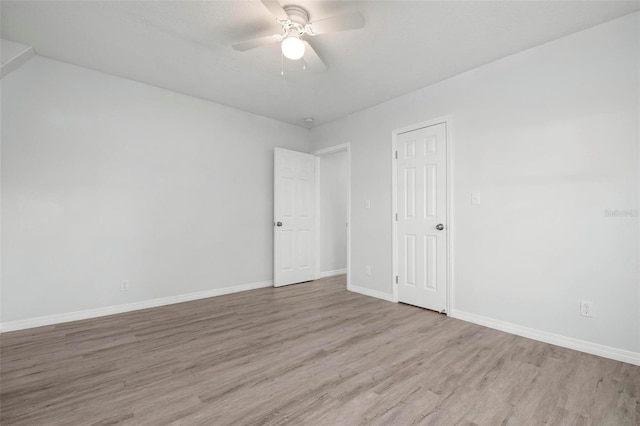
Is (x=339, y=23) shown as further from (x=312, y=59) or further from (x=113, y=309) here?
(x=113, y=309)

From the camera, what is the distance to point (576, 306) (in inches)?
93.9

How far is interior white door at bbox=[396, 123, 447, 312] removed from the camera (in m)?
3.26

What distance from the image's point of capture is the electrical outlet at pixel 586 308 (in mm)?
2317

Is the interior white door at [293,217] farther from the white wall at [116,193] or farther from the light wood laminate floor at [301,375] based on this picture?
the light wood laminate floor at [301,375]

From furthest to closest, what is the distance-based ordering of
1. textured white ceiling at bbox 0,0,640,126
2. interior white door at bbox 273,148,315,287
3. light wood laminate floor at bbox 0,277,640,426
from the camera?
1. interior white door at bbox 273,148,315,287
2. textured white ceiling at bbox 0,0,640,126
3. light wood laminate floor at bbox 0,277,640,426

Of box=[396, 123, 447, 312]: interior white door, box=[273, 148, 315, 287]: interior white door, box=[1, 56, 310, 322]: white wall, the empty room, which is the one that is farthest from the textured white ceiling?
box=[273, 148, 315, 287]: interior white door

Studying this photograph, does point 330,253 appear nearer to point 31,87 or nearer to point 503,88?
point 503,88

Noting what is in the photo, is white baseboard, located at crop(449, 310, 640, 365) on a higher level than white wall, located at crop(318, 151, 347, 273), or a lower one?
lower

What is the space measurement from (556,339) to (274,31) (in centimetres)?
359

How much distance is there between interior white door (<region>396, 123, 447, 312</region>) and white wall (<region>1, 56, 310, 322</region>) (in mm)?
2178

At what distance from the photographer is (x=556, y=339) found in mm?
2453

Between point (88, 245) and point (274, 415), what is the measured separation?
2825 millimetres

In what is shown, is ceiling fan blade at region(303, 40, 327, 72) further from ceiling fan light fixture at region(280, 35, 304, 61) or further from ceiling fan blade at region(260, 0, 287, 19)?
ceiling fan blade at region(260, 0, 287, 19)

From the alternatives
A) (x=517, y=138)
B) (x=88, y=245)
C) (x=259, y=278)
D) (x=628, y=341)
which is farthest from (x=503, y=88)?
(x=88, y=245)
